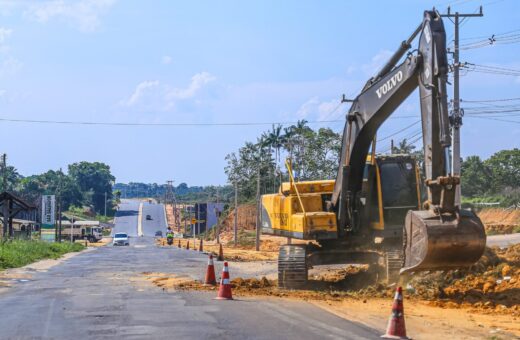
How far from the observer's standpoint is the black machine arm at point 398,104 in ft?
41.4

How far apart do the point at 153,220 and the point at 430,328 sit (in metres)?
160

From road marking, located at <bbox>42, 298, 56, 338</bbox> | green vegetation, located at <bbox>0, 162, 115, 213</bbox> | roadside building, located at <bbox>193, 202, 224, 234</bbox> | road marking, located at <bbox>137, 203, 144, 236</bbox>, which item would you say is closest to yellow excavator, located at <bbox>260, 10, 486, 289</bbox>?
road marking, located at <bbox>42, 298, 56, 338</bbox>

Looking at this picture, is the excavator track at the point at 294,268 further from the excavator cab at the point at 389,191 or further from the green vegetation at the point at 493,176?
the green vegetation at the point at 493,176

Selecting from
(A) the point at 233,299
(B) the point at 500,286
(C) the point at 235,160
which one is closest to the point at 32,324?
(A) the point at 233,299

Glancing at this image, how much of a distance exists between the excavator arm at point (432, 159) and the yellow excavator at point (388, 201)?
0.02 meters

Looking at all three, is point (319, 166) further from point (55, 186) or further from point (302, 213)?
point (55, 186)

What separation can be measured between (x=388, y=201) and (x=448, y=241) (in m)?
5.61

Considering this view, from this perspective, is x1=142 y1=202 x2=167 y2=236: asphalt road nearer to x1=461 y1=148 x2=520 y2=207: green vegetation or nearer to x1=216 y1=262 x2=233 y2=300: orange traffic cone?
x1=461 y1=148 x2=520 y2=207: green vegetation

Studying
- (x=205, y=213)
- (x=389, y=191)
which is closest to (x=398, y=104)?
(x=389, y=191)

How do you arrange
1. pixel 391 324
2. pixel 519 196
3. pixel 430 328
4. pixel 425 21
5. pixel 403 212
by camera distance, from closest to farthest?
1. pixel 391 324
2. pixel 430 328
3. pixel 425 21
4. pixel 403 212
5. pixel 519 196

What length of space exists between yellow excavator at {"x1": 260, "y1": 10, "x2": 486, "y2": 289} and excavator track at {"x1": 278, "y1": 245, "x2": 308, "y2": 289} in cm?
2

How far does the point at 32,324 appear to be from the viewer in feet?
38.3

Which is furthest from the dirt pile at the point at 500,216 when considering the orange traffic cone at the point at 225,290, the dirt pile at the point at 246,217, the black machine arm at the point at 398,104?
the orange traffic cone at the point at 225,290

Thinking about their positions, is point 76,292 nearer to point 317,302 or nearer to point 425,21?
point 317,302
